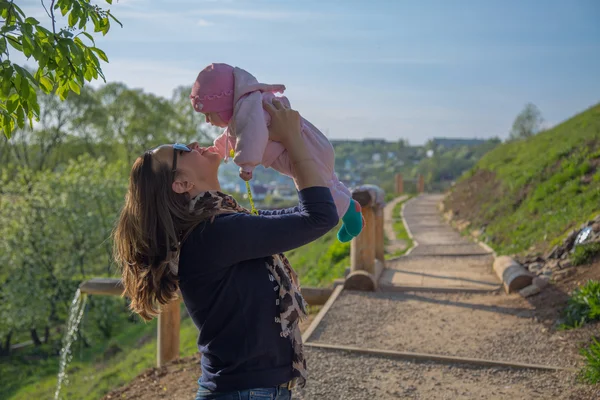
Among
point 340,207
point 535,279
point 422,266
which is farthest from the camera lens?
point 422,266

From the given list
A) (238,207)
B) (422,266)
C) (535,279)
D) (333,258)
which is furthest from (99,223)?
(238,207)

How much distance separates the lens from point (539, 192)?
39.1 feet

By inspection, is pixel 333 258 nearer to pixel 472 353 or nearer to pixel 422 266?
pixel 422 266

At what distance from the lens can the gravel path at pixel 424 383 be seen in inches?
182

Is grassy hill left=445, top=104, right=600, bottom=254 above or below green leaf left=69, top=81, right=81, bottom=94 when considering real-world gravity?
below

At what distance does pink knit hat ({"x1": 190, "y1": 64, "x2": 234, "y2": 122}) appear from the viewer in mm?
2387

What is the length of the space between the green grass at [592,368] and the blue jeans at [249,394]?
340 cm

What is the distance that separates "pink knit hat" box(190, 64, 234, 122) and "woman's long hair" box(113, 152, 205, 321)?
0.37 metres

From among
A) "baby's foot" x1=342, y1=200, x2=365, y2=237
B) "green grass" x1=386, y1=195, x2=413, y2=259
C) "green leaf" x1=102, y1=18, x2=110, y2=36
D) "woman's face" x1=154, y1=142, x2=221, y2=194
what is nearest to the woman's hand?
"woman's face" x1=154, y1=142, x2=221, y2=194

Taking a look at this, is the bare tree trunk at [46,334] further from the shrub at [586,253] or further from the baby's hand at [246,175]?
the baby's hand at [246,175]

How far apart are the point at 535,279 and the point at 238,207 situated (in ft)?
19.8

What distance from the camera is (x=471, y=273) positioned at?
884cm

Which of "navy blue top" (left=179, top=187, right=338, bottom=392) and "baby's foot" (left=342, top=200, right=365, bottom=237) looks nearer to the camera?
"navy blue top" (left=179, top=187, right=338, bottom=392)

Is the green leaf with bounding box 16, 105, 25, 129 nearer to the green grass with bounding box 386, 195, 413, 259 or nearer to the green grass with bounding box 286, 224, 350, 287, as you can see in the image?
the green grass with bounding box 286, 224, 350, 287
